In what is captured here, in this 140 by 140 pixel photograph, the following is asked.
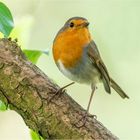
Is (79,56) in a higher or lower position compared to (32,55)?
lower

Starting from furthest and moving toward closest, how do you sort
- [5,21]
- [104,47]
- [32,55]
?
[104,47] → [32,55] → [5,21]

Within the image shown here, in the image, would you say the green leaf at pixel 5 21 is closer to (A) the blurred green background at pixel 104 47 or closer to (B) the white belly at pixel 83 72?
(B) the white belly at pixel 83 72

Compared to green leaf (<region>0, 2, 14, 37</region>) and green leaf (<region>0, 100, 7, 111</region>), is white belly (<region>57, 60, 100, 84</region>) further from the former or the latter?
green leaf (<region>0, 2, 14, 37</region>)

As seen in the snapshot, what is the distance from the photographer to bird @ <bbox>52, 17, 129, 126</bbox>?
7.18 feet

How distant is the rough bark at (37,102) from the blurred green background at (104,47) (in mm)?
1639

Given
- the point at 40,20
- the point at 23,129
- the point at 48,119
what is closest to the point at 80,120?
the point at 48,119

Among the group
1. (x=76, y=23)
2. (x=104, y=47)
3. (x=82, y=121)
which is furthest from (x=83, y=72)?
(x=104, y=47)

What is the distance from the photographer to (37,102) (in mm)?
1904

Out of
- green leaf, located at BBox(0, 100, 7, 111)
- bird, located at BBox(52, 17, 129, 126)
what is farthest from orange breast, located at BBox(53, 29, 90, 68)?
green leaf, located at BBox(0, 100, 7, 111)

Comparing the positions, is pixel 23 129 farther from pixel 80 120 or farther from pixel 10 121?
pixel 80 120

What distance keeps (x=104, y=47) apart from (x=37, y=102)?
229 cm

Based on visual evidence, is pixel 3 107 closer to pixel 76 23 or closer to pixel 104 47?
pixel 76 23

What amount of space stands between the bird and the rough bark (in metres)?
0.23

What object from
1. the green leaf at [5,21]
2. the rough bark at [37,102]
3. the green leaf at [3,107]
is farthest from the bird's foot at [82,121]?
the green leaf at [5,21]
